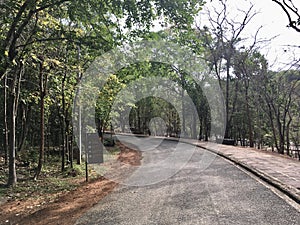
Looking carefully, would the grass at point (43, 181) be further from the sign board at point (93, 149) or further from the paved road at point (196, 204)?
the paved road at point (196, 204)

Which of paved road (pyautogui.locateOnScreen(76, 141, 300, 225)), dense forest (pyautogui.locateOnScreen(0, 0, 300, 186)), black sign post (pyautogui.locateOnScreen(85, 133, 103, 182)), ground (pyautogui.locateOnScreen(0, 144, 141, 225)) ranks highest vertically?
dense forest (pyautogui.locateOnScreen(0, 0, 300, 186))

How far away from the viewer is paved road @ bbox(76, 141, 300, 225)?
177 inches

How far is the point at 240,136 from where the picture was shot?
28969 millimetres

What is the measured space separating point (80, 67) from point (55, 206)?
4643 mm

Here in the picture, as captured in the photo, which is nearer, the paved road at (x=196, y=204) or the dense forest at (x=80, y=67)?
the paved road at (x=196, y=204)

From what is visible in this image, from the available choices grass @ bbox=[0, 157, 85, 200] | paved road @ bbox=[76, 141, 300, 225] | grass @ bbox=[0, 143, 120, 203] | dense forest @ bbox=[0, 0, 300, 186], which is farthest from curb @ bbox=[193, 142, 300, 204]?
grass @ bbox=[0, 157, 85, 200]

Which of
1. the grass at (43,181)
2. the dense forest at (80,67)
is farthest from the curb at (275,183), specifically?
the grass at (43,181)

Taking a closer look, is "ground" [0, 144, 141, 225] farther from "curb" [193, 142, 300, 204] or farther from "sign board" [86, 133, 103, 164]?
"curb" [193, 142, 300, 204]

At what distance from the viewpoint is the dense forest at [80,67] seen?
6156 mm

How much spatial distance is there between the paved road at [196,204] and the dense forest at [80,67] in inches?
124

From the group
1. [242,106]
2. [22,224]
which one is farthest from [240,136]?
[22,224]

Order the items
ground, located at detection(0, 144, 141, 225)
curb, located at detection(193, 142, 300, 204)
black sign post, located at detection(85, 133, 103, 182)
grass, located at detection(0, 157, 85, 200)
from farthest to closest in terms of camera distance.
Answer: black sign post, located at detection(85, 133, 103, 182) → grass, located at detection(0, 157, 85, 200) → curb, located at detection(193, 142, 300, 204) → ground, located at detection(0, 144, 141, 225)

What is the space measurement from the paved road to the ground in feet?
0.95

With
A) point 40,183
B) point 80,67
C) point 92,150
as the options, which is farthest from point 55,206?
point 80,67
